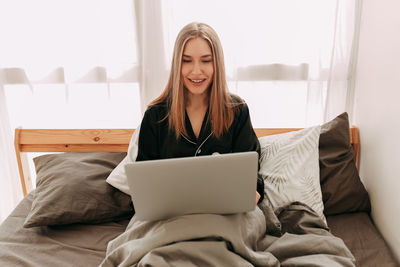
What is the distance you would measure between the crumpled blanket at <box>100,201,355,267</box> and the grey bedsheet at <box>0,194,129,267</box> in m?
0.16

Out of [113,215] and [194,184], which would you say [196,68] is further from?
[113,215]

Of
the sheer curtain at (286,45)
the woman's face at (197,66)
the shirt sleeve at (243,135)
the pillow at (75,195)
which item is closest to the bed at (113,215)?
the pillow at (75,195)

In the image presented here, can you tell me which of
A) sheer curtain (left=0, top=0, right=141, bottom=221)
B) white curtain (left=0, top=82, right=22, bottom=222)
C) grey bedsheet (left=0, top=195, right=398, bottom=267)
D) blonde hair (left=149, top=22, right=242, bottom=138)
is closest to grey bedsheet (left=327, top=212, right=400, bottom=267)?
grey bedsheet (left=0, top=195, right=398, bottom=267)

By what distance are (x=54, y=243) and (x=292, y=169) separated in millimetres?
912

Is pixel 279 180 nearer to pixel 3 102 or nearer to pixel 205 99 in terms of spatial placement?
pixel 205 99

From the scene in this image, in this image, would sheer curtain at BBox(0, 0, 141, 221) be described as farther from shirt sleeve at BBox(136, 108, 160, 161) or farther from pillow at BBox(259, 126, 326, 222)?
pillow at BBox(259, 126, 326, 222)

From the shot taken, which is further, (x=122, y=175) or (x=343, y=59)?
(x=343, y=59)

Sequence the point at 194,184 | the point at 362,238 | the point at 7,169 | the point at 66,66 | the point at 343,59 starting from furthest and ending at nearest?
the point at 7,169 → the point at 66,66 → the point at 343,59 → the point at 362,238 → the point at 194,184

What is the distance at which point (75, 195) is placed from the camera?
1278 mm

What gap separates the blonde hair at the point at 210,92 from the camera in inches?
46.1

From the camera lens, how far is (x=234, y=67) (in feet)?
5.36

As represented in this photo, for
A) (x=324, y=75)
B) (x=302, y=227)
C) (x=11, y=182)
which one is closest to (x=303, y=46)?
(x=324, y=75)

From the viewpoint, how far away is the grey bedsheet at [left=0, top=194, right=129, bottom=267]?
1.09 meters

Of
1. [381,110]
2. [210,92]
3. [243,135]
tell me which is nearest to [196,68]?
[210,92]
